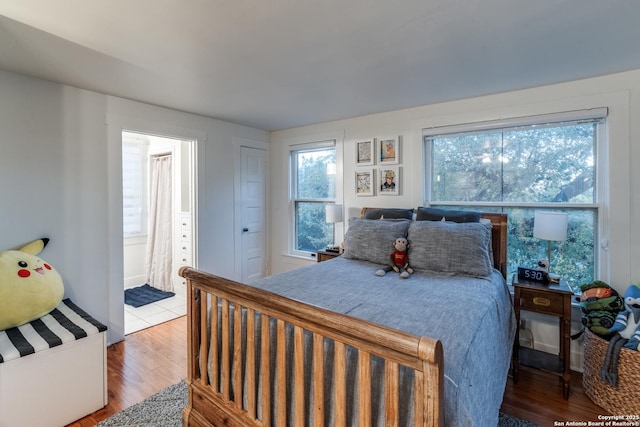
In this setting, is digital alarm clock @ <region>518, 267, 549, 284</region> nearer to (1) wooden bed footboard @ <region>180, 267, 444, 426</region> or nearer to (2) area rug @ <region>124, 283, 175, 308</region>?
(1) wooden bed footboard @ <region>180, 267, 444, 426</region>

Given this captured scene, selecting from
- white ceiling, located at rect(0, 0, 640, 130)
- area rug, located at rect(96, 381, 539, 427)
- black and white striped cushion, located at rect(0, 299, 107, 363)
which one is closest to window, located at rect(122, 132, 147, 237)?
white ceiling, located at rect(0, 0, 640, 130)

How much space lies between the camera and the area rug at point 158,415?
179cm

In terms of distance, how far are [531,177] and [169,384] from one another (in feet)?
11.1

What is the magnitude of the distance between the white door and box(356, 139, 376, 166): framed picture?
4.84ft

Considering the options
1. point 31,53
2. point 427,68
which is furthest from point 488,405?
point 31,53

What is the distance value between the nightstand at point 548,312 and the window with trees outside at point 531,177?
428 mm

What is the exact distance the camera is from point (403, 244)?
2393mm

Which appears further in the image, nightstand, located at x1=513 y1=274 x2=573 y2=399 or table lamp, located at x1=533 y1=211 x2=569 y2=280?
table lamp, located at x1=533 y1=211 x2=569 y2=280

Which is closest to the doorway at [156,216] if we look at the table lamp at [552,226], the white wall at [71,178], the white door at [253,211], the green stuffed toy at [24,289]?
the white door at [253,211]

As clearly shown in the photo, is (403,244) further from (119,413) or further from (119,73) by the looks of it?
(119,73)

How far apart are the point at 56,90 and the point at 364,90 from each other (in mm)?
2562

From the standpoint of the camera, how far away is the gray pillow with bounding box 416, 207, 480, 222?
2.55m

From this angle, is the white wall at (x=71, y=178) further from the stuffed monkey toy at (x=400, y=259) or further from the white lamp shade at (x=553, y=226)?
the white lamp shade at (x=553, y=226)

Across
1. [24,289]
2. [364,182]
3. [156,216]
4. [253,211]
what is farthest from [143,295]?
[364,182]
